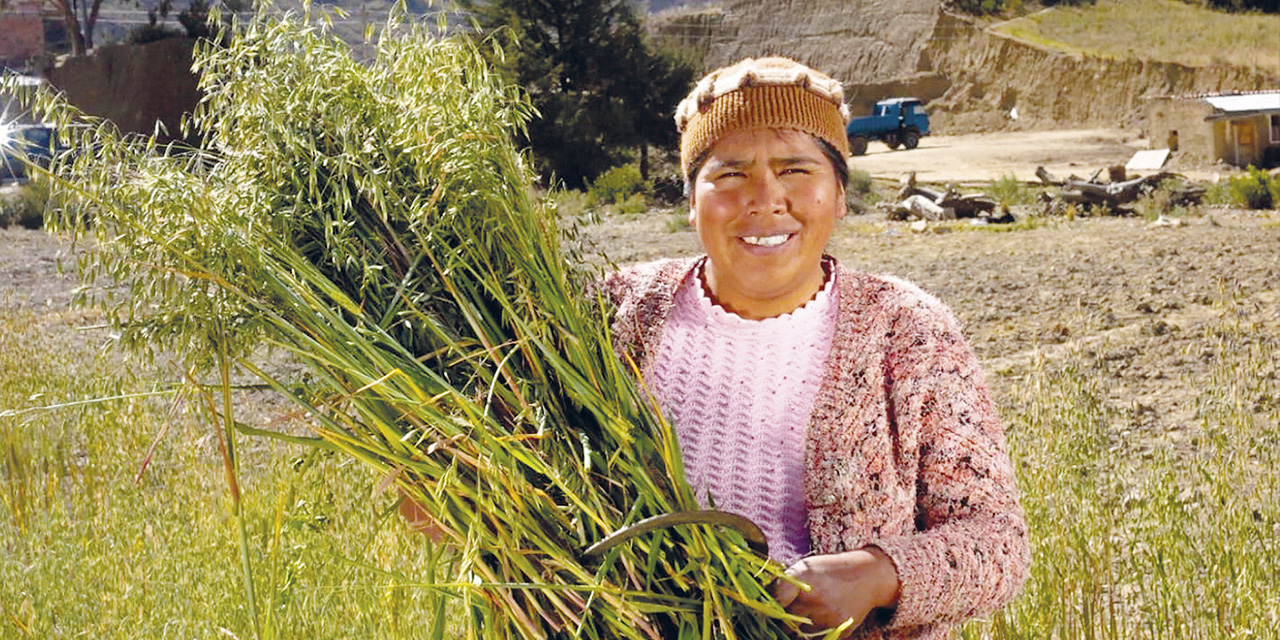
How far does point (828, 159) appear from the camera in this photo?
167cm

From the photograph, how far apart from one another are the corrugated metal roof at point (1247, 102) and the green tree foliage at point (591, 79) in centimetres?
786

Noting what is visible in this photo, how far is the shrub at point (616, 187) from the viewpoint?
56.3 ft

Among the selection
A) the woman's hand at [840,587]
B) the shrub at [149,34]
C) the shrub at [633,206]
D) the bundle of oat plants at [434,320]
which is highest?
the shrub at [149,34]

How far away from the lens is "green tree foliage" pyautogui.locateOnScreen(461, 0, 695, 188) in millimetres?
18578

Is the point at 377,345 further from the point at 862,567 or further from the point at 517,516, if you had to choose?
the point at 862,567

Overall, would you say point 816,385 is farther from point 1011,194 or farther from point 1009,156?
point 1009,156

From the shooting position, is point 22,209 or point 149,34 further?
point 149,34

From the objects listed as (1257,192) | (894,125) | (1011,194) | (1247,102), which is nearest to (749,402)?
(1257,192)

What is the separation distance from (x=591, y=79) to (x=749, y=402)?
18.8 m

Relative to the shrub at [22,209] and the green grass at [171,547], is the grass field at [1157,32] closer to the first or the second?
the shrub at [22,209]

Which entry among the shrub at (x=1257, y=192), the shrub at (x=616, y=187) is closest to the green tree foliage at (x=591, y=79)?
the shrub at (x=616, y=187)

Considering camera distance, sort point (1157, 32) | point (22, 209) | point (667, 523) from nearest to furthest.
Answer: point (667, 523), point (22, 209), point (1157, 32)

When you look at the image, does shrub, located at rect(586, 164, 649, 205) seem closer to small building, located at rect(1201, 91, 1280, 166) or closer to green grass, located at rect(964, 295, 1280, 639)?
small building, located at rect(1201, 91, 1280, 166)

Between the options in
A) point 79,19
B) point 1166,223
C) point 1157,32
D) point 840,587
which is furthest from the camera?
point 1157,32
